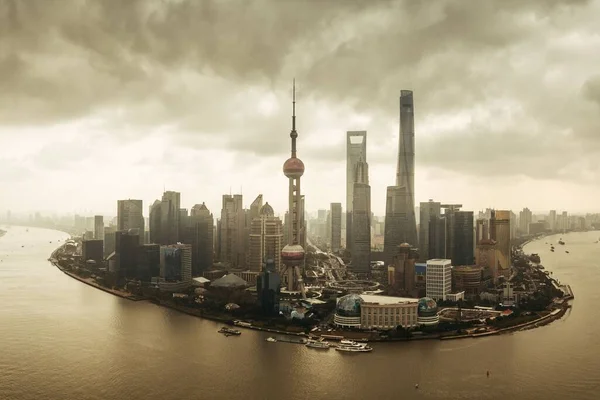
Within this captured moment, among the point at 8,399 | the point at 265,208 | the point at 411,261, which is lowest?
the point at 8,399

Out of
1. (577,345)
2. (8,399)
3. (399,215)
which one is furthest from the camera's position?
(399,215)

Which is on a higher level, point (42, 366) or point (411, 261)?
point (411, 261)

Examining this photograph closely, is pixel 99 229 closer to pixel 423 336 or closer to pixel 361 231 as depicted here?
pixel 361 231

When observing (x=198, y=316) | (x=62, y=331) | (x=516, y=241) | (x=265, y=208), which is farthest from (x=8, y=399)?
(x=516, y=241)

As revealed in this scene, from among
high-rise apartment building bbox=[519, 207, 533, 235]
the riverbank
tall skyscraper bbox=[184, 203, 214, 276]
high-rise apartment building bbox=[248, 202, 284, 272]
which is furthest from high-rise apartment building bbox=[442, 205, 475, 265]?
high-rise apartment building bbox=[519, 207, 533, 235]

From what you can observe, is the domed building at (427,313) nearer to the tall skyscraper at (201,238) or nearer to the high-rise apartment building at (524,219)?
the tall skyscraper at (201,238)

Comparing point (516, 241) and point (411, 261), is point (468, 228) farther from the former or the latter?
point (516, 241)

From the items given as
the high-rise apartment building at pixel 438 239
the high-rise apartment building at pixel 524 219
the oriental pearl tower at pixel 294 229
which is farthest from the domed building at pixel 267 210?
the high-rise apartment building at pixel 524 219
